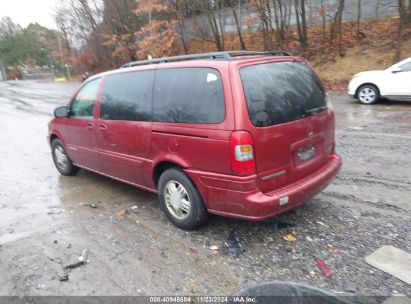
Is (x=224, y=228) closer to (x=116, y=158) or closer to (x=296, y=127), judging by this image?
(x=296, y=127)


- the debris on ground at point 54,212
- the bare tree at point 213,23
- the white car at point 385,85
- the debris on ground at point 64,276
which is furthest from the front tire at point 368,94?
the bare tree at point 213,23

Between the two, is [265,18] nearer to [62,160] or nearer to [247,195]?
[62,160]

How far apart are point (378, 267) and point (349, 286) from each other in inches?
16.7

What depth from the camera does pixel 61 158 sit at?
21.9ft

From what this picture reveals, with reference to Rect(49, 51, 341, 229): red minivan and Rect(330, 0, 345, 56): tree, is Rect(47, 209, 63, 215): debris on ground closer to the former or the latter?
Rect(49, 51, 341, 229): red minivan

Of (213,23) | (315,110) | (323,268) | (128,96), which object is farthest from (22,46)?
(323,268)

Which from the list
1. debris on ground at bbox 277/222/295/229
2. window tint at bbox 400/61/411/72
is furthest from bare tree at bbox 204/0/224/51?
debris on ground at bbox 277/222/295/229

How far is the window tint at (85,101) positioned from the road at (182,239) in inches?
48.0

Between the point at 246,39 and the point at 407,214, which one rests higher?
the point at 246,39

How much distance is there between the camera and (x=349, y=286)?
317cm

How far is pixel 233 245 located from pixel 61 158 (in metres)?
4.09

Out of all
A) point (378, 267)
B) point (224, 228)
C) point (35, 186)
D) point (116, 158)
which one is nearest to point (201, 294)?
point (224, 228)

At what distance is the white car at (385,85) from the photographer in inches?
441

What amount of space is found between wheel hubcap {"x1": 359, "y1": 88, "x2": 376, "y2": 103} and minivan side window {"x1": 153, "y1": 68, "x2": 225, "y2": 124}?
9.59m
